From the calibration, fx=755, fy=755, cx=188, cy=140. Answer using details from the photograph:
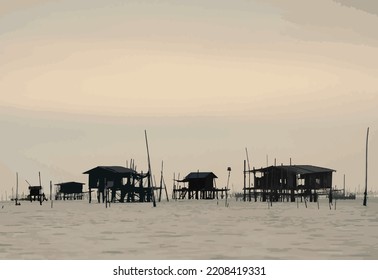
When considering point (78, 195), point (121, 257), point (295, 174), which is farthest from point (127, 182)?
point (121, 257)

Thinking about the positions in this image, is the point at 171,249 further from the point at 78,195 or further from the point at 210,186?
the point at 78,195

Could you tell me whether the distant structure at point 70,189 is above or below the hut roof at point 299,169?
below

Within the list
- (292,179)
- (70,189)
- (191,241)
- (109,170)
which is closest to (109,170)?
(109,170)

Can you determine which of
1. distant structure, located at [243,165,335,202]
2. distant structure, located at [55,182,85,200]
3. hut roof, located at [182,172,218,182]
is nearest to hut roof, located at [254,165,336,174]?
distant structure, located at [243,165,335,202]

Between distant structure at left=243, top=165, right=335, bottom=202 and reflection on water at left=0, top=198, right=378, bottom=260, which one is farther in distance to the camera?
distant structure at left=243, top=165, right=335, bottom=202

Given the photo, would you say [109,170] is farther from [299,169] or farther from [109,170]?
[299,169]

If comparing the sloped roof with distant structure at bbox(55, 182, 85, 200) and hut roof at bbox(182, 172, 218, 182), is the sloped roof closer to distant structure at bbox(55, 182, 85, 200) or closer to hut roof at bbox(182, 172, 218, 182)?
hut roof at bbox(182, 172, 218, 182)

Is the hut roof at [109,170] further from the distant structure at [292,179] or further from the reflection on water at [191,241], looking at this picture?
the reflection on water at [191,241]

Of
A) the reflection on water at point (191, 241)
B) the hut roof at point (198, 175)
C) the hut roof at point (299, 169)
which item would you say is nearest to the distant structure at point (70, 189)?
the hut roof at point (198, 175)

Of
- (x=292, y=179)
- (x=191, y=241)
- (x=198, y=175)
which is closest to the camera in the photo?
(x=191, y=241)

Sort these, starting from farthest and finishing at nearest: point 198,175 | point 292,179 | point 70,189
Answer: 1. point 70,189
2. point 198,175
3. point 292,179

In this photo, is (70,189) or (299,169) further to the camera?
(70,189)

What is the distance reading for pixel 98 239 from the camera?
33.5m
